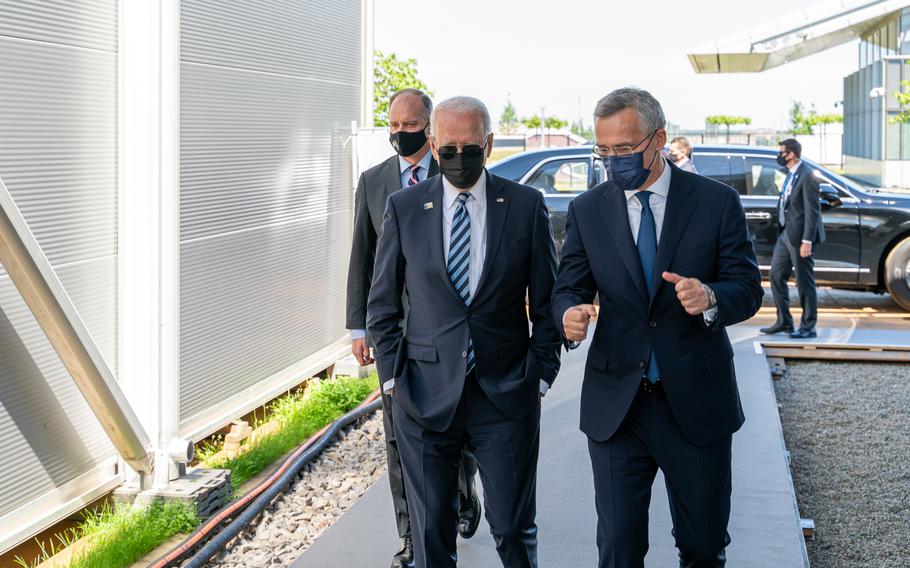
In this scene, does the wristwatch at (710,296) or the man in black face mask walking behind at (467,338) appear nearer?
the wristwatch at (710,296)

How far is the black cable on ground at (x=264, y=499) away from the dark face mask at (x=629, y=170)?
2.89 metres

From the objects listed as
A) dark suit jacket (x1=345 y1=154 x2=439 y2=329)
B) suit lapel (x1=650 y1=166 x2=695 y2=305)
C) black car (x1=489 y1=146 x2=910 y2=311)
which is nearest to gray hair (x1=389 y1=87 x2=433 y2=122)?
dark suit jacket (x1=345 y1=154 x2=439 y2=329)

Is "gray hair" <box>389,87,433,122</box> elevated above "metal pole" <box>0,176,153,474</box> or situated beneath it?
elevated above

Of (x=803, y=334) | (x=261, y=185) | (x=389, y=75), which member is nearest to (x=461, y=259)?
(x=261, y=185)

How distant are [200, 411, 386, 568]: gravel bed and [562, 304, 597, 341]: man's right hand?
8.05 ft

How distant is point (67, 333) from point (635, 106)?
3.11m

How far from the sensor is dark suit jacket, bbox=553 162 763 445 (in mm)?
3717

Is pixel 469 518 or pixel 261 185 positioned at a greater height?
pixel 261 185

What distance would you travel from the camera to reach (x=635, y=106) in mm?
3711

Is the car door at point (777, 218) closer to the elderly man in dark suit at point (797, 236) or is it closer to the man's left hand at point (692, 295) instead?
the elderly man in dark suit at point (797, 236)

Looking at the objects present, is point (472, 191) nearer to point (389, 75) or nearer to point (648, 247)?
point (648, 247)

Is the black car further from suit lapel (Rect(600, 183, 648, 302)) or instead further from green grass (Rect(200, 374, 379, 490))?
suit lapel (Rect(600, 183, 648, 302))

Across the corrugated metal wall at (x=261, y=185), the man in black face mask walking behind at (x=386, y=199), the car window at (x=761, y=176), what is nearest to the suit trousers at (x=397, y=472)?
the man in black face mask walking behind at (x=386, y=199)

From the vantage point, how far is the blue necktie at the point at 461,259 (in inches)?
161
